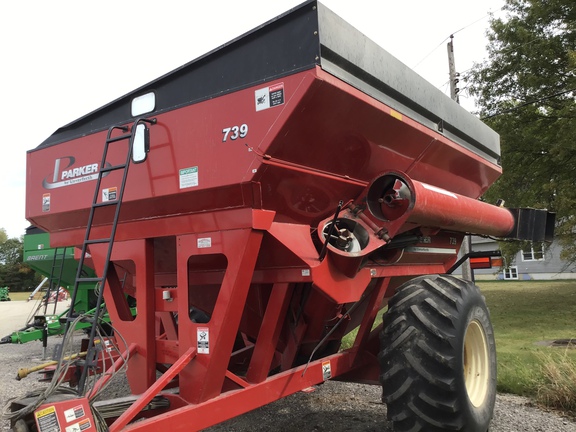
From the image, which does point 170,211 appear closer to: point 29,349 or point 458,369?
point 458,369

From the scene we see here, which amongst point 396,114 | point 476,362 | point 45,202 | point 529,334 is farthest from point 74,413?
point 529,334

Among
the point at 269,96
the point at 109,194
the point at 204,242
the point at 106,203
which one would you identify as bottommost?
the point at 204,242

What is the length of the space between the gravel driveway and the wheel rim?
477 mm

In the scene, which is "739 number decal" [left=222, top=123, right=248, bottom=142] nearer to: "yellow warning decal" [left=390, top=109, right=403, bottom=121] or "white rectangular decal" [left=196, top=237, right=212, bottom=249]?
"white rectangular decal" [left=196, top=237, right=212, bottom=249]

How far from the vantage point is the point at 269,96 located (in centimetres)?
285

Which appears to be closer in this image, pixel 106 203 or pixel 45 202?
pixel 106 203

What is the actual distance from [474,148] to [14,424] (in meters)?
4.55

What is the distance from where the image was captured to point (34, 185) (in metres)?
4.12

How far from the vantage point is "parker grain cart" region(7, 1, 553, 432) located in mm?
2852

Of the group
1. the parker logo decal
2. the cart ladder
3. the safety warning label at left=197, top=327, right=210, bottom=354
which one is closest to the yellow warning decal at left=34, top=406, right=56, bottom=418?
the cart ladder

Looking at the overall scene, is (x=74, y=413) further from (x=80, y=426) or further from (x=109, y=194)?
(x=109, y=194)

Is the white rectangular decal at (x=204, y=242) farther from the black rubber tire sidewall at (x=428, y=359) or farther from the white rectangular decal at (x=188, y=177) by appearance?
the black rubber tire sidewall at (x=428, y=359)

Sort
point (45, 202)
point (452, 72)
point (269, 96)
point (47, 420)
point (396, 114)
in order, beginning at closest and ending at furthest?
1. point (47, 420)
2. point (269, 96)
3. point (396, 114)
4. point (45, 202)
5. point (452, 72)

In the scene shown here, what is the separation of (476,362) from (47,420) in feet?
10.2
